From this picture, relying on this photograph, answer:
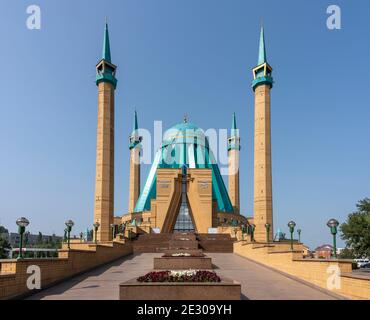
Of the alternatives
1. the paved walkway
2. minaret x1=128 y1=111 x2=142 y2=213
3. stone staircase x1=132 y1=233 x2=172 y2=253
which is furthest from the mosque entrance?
the paved walkway

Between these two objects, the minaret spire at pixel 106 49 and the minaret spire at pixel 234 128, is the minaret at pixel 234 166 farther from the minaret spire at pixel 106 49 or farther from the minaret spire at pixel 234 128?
the minaret spire at pixel 106 49

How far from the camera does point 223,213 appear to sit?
46.1 meters

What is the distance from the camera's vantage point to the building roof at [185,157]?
164 ft

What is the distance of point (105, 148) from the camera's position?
3178 centimetres

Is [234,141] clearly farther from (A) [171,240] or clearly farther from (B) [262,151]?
(A) [171,240]

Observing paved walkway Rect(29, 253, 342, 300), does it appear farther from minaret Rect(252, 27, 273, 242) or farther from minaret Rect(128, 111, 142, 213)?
minaret Rect(128, 111, 142, 213)

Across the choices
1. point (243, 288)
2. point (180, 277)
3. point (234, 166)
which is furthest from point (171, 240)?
point (234, 166)

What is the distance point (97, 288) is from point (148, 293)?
3.93m

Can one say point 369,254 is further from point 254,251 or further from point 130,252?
point 130,252

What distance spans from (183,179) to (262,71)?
17773mm

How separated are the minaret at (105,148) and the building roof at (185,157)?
17.4 meters

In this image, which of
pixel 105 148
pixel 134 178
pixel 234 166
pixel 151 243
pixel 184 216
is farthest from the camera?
pixel 234 166

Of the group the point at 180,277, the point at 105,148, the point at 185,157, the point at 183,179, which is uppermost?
the point at 185,157

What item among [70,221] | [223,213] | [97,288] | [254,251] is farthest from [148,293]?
[223,213]
